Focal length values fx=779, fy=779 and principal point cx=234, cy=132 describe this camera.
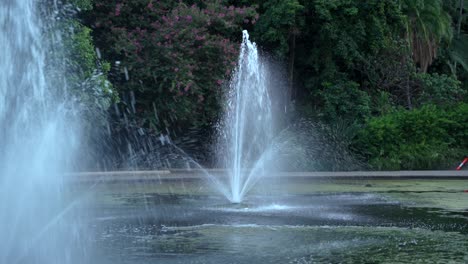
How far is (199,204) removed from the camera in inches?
610

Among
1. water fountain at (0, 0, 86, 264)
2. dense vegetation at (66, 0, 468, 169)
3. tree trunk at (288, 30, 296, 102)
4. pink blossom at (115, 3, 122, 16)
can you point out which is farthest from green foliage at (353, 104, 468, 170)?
water fountain at (0, 0, 86, 264)

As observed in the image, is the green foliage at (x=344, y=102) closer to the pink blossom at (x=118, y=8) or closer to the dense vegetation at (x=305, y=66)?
the dense vegetation at (x=305, y=66)

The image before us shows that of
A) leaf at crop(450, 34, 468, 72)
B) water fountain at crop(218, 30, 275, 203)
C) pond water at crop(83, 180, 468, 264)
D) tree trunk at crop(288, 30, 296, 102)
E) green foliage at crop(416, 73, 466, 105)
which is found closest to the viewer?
pond water at crop(83, 180, 468, 264)

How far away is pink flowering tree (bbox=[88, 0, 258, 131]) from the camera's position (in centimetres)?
2545

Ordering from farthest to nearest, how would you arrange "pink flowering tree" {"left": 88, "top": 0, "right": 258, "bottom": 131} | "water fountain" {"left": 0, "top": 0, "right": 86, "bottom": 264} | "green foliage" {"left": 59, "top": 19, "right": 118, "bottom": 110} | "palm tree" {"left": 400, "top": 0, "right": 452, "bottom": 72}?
"palm tree" {"left": 400, "top": 0, "right": 452, "bottom": 72}, "pink flowering tree" {"left": 88, "top": 0, "right": 258, "bottom": 131}, "green foliage" {"left": 59, "top": 19, "right": 118, "bottom": 110}, "water fountain" {"left": 0, "top": 0, "right": 86, "bottom": 264}

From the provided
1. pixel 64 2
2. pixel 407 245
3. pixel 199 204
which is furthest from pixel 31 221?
pixel 64 2

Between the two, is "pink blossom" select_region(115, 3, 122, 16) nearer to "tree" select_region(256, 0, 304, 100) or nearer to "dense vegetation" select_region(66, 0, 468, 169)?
"dense vegetation" select_region(66, 0, 468, 169)

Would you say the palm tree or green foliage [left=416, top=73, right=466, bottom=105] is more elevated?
the palm tree

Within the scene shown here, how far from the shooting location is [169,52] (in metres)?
25.1

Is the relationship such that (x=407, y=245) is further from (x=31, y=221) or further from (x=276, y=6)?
(x=276, y=6)

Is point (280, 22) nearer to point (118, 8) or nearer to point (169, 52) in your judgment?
point (169, 52)

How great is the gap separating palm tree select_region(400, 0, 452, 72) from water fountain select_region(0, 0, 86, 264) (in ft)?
65.6

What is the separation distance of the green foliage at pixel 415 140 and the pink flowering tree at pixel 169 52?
5.52 m

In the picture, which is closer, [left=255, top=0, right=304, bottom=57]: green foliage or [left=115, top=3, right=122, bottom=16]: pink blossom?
[left=115, top=3, right=122, bottom=16]: pink blossom
